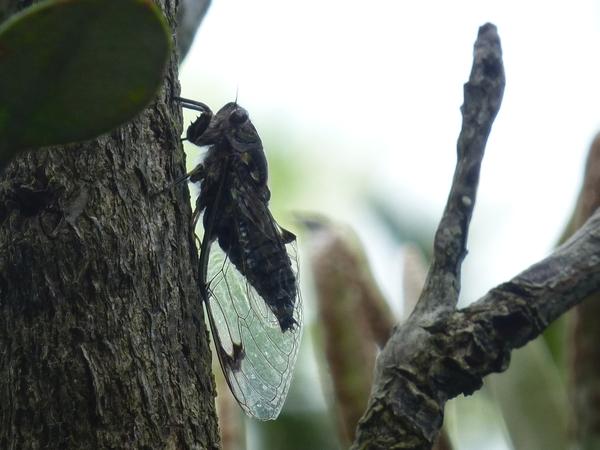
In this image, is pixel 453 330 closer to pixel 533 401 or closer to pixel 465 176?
pixel 465 176

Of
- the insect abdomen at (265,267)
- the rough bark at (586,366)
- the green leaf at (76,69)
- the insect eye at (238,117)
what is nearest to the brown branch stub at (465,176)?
the rough bark at (586,366)

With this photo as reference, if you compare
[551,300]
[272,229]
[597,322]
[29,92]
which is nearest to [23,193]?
[29,92]

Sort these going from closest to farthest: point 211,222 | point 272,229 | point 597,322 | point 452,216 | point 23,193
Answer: point 23,193 < point 452,216 < point 597,322 < point 211,222 < point 272,229

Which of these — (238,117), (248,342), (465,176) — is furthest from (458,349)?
(238,117)

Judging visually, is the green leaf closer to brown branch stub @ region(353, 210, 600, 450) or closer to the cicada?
brown branch stub @ region(353, 210, 600, 450)

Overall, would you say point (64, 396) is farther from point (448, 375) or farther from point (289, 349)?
point (289, 349)

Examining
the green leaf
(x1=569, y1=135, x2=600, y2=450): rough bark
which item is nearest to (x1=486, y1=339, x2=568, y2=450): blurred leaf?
(x1=569, y1=135, x2=600, y2=450): rough bark

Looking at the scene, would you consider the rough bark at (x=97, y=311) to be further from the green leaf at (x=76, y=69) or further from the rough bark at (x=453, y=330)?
the green leaf at (x=76, y=69)
